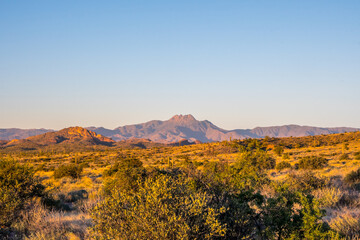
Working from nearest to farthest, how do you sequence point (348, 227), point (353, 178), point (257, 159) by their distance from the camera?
1. point (348, 227)
2. point (353, 178)
3. point (257, 159)

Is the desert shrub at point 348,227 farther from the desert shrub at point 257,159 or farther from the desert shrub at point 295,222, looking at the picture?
the desert shrub at point 257,159

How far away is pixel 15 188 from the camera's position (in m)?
9.87

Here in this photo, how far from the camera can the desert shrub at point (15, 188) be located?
8180 millimetres

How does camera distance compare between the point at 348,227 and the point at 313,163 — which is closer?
the point at 348,227

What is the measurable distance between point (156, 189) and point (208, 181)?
2.43 metres

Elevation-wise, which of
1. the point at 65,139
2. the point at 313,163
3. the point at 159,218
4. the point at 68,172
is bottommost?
the point at 65,139

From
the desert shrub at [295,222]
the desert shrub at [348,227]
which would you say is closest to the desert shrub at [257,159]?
the desert shrub at [348,227]

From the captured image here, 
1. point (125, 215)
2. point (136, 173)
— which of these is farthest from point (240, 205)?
point (136, 173)

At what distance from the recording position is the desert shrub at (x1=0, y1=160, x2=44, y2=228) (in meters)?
8.18

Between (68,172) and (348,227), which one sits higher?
(348,227)

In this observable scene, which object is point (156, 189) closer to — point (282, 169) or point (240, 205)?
Answer: point (240, 205)

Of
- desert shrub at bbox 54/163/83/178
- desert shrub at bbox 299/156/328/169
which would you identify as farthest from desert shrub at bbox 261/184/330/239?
desert shrub at bbox 54/163/83/178

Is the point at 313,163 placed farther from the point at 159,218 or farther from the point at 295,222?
the point at 159,218

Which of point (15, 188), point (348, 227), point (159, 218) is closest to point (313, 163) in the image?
point (348, 227)
